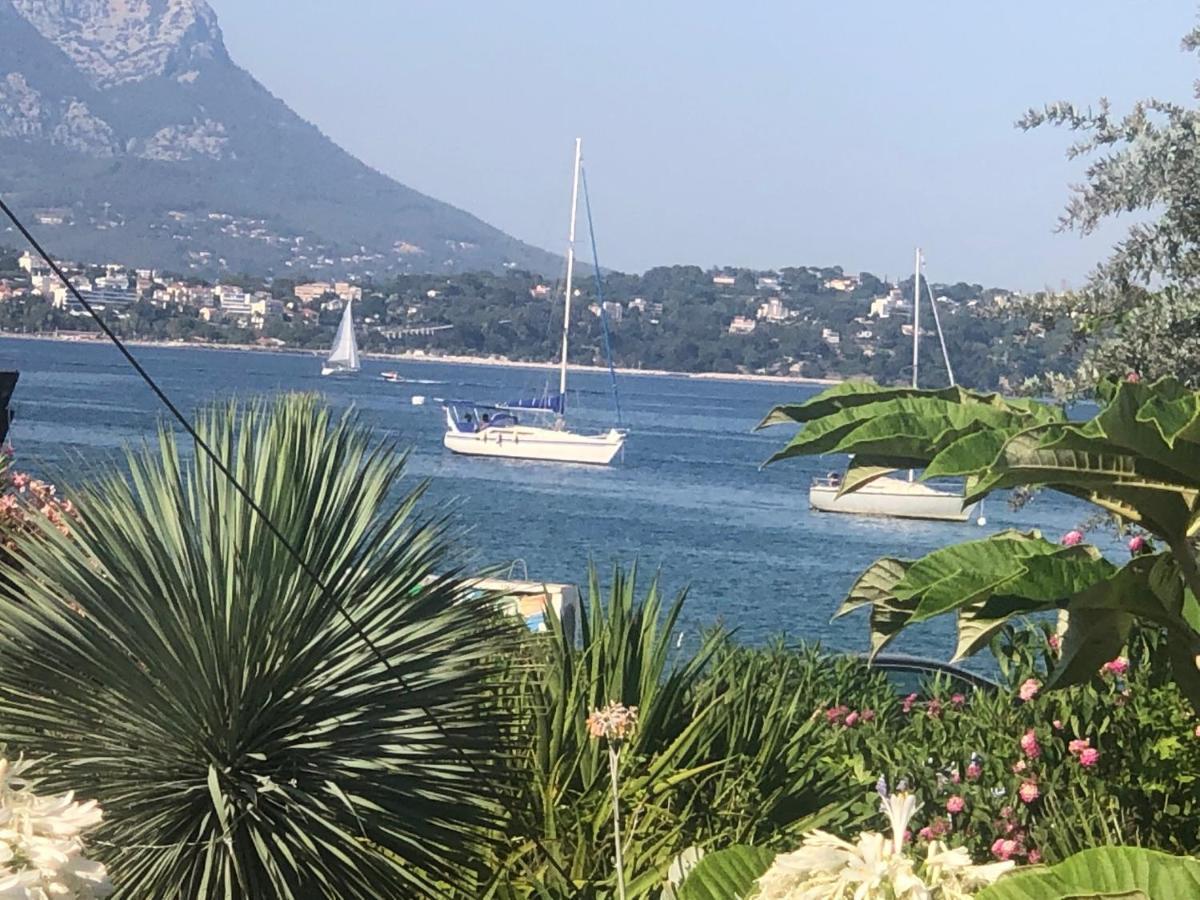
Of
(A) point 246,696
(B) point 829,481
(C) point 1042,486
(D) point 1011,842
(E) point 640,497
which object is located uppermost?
(C) point 1042,486

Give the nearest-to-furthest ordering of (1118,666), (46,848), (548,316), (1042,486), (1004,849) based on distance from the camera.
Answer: (46,848), (1042,486), (1004,849), (1118,666), (548,316)

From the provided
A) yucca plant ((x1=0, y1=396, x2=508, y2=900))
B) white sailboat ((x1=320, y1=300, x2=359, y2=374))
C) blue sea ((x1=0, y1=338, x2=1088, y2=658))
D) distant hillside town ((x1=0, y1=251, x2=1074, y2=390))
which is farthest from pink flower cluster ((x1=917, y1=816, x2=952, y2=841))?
distant hillside town ((x1=0, y1=251, x2=1074, y2=390))

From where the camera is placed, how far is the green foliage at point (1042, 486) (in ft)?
11.0

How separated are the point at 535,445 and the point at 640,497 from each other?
12.8 metres

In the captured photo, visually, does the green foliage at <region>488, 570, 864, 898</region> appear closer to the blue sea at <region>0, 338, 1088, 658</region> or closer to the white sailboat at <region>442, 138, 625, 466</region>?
the blue sea at <region>0, 338, 1088, 658</region>

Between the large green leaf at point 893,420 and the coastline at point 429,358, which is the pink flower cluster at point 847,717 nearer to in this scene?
the large green leaf at point 893,420

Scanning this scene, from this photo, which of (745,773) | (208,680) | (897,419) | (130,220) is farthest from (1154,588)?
(130,220)

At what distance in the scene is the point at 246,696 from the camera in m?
4.98

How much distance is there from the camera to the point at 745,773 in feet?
19.1

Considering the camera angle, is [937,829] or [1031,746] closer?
[937,829]

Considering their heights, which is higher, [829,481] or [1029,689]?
[1029,689]

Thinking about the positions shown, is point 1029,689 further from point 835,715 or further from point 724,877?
point 724,877

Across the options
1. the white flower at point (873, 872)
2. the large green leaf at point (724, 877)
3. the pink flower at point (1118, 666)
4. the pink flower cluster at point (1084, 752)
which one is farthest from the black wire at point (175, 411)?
the pink flower at point (1118, 666)

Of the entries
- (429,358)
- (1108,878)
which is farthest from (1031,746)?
(429,358)
